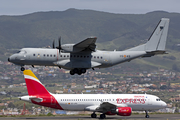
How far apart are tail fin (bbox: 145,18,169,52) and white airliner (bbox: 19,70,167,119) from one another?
9.95 metres

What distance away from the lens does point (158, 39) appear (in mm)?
59625

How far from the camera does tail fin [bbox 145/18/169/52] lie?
5909 centimetres

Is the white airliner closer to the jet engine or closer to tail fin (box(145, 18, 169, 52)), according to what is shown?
the jet engine

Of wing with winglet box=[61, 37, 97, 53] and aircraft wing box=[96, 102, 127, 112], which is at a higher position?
wing with winglet box=[61, 37, 97, 53]

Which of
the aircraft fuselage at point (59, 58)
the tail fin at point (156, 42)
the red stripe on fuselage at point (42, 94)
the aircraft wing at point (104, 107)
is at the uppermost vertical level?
the tail fin at point (156, 42)

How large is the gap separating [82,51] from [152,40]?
13.0m

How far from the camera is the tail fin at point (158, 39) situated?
Result: 194 ft

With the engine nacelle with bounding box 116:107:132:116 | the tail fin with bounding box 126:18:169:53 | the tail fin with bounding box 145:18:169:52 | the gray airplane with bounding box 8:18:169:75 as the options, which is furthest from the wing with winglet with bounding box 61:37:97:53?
the engine nacelle with bounding box 116:107:132:116

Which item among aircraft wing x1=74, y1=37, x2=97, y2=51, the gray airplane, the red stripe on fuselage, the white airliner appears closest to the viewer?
aircraft wing x1=74, y1=37, x2=97, y2=51

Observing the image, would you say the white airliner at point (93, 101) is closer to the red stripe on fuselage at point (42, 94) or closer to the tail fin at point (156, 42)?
the red stripe on fuselage at point (42, 94)

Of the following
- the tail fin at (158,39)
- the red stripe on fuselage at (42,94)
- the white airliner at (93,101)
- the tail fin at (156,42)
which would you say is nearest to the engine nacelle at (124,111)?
the white airliner at (93,101)

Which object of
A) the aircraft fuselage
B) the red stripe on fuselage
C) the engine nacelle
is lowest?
the engine nacelle

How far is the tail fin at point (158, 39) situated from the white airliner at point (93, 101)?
995 cm

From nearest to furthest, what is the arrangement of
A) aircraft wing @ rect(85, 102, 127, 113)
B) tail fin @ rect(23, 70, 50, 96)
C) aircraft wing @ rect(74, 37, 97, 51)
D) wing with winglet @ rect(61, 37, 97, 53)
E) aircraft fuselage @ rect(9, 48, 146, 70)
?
aircraft wing @ rect(74, 37, 97, 51) < wing with winglet @ rect(61, 37, 97, 53) < aircraft fuselage @ rect(9, 48, 146, 70) < aircraft wing @ rect(85, 102, 127, 113) < tail fin @ rect(23, 70, 50, 96)
